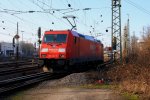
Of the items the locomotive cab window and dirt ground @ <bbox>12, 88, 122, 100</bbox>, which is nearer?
dirt ground @ <bbox>12, 88, 122, 100</bbox>

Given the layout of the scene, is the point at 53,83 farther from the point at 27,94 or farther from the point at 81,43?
the point at 81,43

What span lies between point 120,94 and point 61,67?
11.1 meters

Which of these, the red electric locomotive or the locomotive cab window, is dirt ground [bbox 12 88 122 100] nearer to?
the red electric locomotive

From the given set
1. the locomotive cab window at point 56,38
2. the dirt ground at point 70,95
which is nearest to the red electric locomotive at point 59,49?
the locomotive cab window at point 56,38

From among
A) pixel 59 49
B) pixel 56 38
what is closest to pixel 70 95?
pixel 59 49

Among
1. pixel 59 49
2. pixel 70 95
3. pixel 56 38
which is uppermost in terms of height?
pixel 56 38

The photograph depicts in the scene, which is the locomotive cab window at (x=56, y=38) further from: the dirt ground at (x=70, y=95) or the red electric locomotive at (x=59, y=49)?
the dirt ground at (x=70, y=95)

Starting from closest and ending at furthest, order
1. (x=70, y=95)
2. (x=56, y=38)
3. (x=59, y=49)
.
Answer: (x=70, y=95), (x=59, y=49), (x=56, y=38)

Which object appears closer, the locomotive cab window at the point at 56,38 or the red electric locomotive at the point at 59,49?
the red electric locomotive at the point at 59,49

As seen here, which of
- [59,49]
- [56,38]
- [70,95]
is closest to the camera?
[70,95]

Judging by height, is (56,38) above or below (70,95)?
above

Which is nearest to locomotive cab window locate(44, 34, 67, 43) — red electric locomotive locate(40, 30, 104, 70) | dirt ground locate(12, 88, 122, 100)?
red electric locomotive locate(40, 30, 104, 70)

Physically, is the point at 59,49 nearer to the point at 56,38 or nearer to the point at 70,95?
the point at 56,38

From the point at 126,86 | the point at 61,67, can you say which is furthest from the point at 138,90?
the point at 61,67
